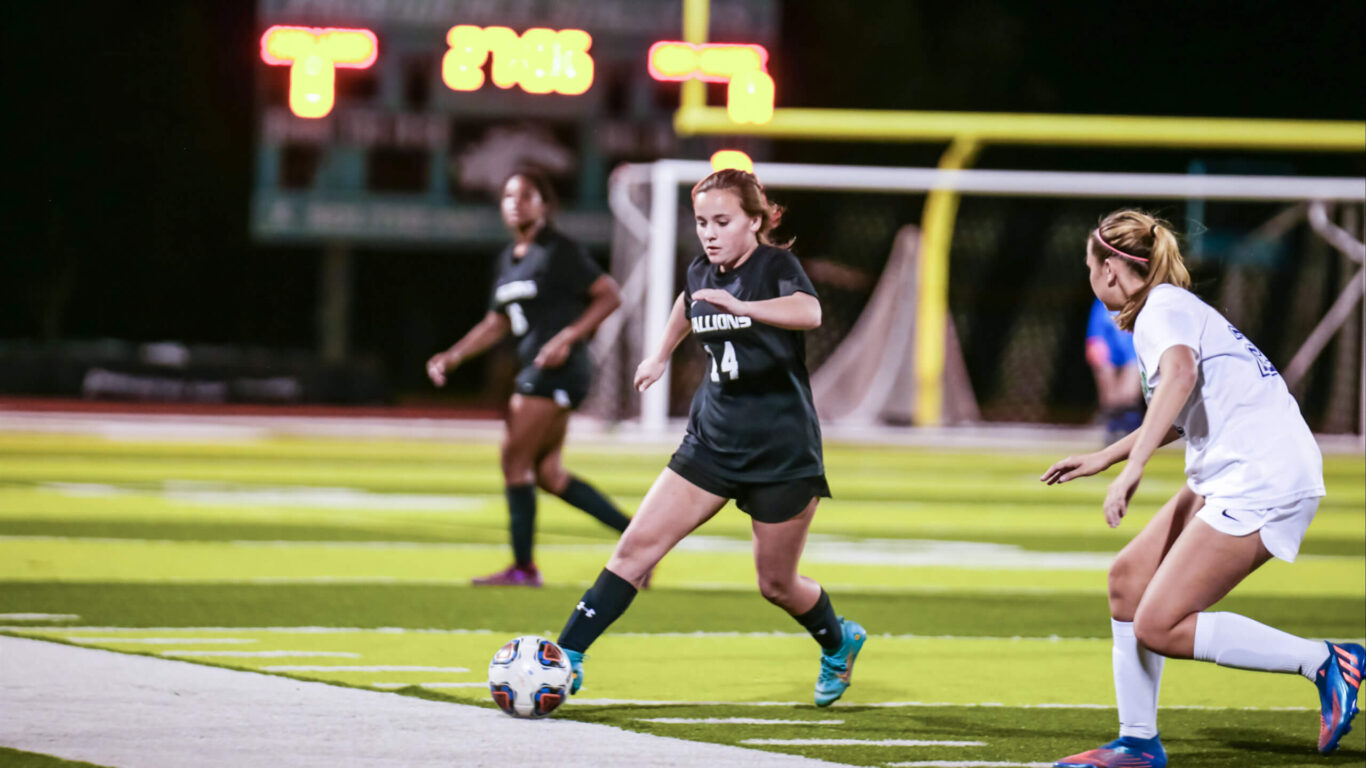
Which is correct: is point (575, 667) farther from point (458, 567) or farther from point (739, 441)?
point (458, 567)

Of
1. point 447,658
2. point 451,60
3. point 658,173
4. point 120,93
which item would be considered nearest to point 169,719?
point 447,658

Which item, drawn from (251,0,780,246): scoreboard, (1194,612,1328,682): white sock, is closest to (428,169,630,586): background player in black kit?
(1194,612,1328,682): white sock

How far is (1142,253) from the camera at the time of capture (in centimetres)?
523

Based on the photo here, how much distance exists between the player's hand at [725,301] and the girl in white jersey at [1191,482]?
1056 millimetres

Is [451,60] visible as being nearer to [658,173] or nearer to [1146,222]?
[658,173]

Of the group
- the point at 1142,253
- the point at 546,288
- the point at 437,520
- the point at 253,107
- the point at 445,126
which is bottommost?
the point at 437,520

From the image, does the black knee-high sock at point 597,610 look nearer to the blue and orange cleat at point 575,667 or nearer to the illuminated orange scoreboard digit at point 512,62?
the blue and orange cleat at point 575,667

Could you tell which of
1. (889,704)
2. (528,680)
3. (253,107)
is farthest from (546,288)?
(253,107)

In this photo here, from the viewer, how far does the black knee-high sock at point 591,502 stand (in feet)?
30.0

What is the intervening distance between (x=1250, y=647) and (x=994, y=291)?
24.1 meters

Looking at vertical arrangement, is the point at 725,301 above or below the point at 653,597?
above

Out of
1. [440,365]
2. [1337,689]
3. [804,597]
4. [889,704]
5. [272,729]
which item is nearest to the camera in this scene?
[1337,689]

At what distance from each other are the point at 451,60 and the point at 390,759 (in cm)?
1652

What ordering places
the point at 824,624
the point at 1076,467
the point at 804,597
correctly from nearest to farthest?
the point at 1076,467
the point at 804,597
the point at 824,624
